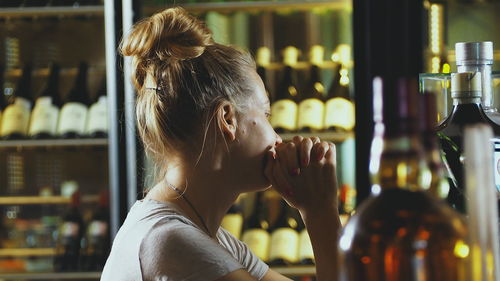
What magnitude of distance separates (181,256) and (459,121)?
0.43 meters

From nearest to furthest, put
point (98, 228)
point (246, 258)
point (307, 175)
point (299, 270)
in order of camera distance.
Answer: point (307, 175) → point (246, 258) → point (299, 270) → point (98, 228)

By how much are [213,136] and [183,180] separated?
8cm

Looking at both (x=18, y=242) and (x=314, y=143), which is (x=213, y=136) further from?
(x=18, y=242)

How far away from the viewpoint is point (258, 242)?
9.71ft

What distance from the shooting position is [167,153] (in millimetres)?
1252

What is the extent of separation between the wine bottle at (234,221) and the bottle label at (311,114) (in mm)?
424

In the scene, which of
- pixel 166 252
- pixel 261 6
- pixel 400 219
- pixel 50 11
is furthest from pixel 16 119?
pixel 400 219

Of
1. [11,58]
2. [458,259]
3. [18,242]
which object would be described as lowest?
[18,242]

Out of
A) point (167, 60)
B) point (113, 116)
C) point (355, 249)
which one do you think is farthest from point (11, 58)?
point (355, 249)

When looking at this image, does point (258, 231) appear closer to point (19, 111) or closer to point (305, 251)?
point (305, 251)

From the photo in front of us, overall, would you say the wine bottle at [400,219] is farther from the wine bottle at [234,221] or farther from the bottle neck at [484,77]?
the wine bottle at [234,221]

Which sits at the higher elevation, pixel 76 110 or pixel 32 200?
pixel 76 110

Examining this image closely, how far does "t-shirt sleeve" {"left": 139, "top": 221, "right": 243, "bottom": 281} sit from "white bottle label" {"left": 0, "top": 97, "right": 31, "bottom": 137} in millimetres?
2037

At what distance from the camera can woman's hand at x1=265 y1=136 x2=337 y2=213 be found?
3.40 ft
